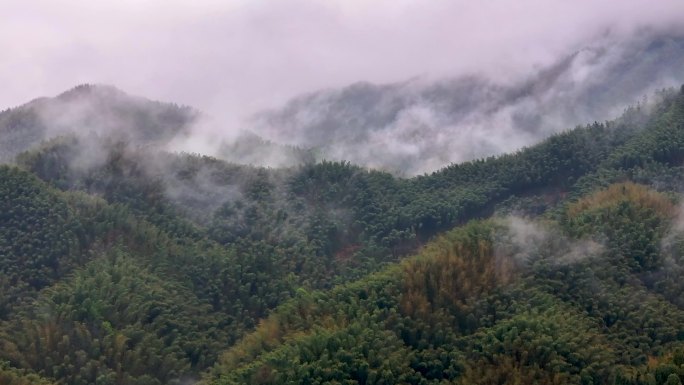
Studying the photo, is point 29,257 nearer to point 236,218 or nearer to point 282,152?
point 236,218

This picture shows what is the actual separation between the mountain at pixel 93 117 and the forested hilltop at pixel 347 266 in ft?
65.2

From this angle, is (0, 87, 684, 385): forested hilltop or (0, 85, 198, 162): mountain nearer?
(0, 87, 684, 385): forested hilltop

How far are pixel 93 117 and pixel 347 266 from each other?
41.8 m

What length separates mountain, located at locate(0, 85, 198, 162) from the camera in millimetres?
107625

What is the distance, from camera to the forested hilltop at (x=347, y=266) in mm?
55906

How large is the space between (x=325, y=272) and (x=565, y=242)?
21389 millimetres

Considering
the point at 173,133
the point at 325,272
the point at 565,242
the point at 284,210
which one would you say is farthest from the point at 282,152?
the point at 565,242

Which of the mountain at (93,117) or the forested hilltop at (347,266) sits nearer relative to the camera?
the forested hilltop at (347,266)

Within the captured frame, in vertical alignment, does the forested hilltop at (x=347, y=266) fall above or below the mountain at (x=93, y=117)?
below

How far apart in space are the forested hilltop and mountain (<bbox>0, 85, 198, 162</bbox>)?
19867 mm

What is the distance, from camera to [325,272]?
78.8 m

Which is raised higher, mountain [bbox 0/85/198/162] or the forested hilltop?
mountain [bbox 0/85/198/162]

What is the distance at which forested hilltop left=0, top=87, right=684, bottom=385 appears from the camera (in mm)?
55906

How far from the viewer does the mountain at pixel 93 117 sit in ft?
353
